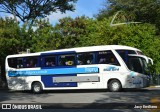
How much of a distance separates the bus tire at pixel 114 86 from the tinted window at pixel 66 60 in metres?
3.03

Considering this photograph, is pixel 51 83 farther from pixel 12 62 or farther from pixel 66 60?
pixel 12 62

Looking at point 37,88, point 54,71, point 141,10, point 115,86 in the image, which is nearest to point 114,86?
point 115,86

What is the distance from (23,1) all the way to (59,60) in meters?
22.1

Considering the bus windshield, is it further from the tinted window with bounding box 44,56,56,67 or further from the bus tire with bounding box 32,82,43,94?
the bus tire with bounding box 32,82,43,94

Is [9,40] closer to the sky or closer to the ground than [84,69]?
closer to the sky

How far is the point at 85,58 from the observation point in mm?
27188

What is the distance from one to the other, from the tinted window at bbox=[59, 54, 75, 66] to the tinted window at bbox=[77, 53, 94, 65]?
1.51ft

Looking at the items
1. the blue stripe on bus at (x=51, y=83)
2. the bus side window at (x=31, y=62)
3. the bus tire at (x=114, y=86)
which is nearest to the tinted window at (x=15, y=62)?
the bus side window at (x=31, y=62)

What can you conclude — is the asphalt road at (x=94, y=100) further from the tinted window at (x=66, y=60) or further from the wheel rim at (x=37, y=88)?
the wheel rim at (x=37, y=88)

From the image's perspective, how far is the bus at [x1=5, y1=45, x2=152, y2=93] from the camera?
26.0 m

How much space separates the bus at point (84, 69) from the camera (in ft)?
85.3

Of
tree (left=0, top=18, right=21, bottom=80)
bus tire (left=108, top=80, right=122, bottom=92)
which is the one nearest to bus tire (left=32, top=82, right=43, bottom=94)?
bus tire (left=108, top=80, right=122, bottom=92)

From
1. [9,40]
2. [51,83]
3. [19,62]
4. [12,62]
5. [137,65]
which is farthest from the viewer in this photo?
[9,40]

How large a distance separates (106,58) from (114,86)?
75.5 inches
